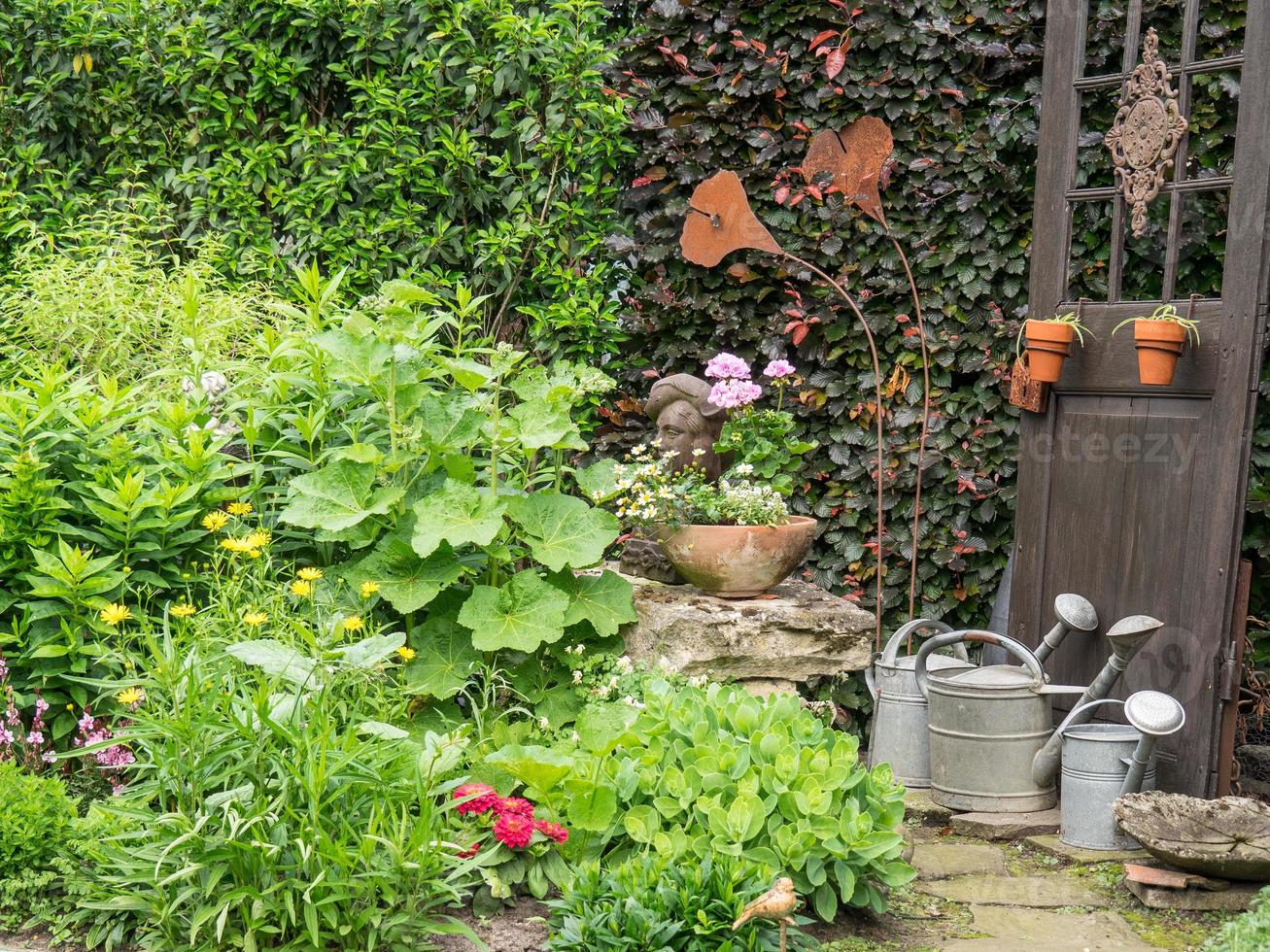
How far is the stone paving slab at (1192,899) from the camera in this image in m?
2.99

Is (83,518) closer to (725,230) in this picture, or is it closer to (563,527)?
(563,527)

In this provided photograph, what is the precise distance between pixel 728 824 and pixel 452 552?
1.35 metres

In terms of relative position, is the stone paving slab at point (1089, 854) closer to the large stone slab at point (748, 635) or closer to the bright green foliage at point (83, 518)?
the large stone slab at point (748, 635)

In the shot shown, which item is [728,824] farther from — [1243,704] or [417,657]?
[1243,704]

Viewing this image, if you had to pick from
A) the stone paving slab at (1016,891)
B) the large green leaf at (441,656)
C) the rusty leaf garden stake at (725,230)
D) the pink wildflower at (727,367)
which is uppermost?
the rusty leaf garden stake at (725,230)

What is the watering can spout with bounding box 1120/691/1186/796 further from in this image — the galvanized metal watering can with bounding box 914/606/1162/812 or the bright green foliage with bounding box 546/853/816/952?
the bright green foliage with bounding box 546/853/816/952

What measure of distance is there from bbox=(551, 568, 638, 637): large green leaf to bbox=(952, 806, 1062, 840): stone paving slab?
1.20 m

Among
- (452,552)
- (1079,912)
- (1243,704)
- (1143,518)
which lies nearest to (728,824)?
(1079,912)

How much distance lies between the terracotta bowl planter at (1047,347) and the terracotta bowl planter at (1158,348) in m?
0.31

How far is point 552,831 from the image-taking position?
2.66 metres

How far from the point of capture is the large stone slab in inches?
146

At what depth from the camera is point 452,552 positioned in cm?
355

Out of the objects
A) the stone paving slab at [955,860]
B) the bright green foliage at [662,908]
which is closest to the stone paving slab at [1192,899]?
the stone paving slab at [955,860]

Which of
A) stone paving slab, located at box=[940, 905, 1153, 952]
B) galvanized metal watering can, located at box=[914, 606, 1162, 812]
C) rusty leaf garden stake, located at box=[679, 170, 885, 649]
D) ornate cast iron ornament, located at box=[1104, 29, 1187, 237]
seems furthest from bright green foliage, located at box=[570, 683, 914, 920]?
ornate cast iron ornament, located at box=[1104, 29, 1187, 237]
